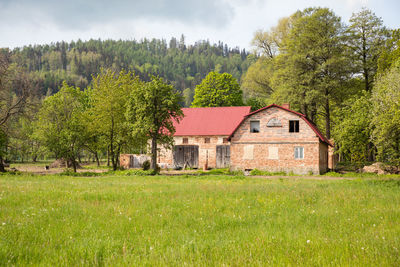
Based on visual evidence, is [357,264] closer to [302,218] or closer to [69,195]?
[302,218]

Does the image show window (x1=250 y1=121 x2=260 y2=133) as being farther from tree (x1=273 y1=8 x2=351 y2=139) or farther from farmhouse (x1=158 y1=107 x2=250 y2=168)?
tree (x1=273 y1=8 x2=351 y2=139)

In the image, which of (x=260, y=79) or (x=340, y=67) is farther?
(x=260, y=79)

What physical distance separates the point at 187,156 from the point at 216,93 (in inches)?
922

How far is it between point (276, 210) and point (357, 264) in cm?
503

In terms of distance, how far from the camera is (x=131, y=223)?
7.84m

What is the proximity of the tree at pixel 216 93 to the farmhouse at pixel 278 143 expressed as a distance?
88.7 feet

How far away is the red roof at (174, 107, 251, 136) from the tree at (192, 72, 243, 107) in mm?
14527

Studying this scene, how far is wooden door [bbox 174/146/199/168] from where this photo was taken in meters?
43.1

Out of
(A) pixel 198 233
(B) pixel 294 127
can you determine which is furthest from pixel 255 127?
(A) pixel 198 233

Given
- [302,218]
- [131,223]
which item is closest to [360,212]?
[302,218]

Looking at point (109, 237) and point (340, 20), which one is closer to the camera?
point (109, 237)

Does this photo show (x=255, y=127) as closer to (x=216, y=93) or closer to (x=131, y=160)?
(x=131, y=160)

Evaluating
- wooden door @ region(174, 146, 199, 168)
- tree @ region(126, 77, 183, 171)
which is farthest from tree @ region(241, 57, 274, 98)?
tree @ region(126, 77, 183, 171)

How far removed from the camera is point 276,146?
114 ft
